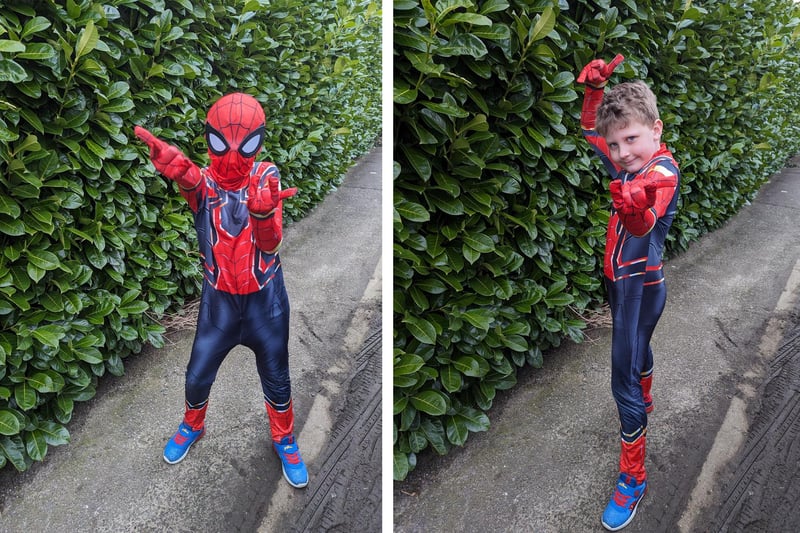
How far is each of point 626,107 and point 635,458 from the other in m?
0.87

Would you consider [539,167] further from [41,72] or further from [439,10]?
[41,72]

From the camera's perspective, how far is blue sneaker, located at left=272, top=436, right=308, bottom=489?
4.53 ft

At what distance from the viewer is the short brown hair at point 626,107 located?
1.21 meters

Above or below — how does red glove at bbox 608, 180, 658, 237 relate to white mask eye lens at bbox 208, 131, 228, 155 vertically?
below

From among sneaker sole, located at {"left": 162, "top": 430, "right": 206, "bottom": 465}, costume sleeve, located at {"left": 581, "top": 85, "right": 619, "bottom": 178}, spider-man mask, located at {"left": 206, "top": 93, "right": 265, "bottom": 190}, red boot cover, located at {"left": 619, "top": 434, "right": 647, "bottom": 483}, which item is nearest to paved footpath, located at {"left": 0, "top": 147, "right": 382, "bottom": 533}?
sneaker sole, located at {"left": 162, "top": 430, "right": 206, "bottom": 465}

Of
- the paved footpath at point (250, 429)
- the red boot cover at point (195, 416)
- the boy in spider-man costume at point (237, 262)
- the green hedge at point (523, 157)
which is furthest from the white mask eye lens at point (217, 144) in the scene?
the red boot cover at point (195, 416)

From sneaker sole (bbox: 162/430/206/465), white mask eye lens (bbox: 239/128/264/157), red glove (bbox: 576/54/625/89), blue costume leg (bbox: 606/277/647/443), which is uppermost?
red glove (bbox: 576/54/625/89)

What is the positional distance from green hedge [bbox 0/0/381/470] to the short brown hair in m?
0.56

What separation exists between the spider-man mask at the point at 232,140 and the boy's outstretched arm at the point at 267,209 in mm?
39

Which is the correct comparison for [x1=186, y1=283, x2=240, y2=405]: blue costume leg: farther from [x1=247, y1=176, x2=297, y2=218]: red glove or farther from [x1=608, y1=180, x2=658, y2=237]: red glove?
[x1=608, y1=180, x2=658, y2=237]: red glove

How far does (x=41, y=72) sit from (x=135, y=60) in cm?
20

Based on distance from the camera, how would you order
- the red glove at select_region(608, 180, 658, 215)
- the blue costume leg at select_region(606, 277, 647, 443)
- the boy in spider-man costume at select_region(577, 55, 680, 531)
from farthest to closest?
the blue costume leg at select_region(606, 277, 647, 443) → the boy in spider-man costume at select_region(577, 55, 680, 531) → the red glove at select_region(608, 180, 658, 215)

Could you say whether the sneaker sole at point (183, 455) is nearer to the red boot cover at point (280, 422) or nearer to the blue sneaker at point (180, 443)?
the blue sneaker at point (180, 443)

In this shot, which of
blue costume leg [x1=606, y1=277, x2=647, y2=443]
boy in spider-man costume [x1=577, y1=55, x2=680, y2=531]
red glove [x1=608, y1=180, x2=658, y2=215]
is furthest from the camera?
blue costume leg [x1=606, y1=277, x2=647, y2=443]
